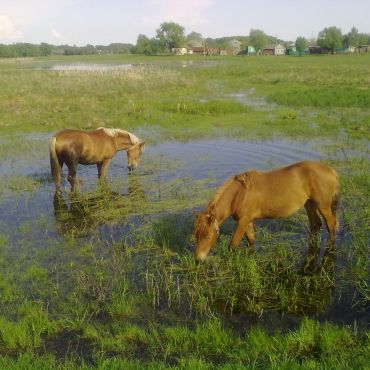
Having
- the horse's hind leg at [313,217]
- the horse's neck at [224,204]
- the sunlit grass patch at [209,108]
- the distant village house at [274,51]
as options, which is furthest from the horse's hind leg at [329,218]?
the distant village house at [274,51]

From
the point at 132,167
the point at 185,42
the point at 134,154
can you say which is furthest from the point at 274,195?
the point at 185,42

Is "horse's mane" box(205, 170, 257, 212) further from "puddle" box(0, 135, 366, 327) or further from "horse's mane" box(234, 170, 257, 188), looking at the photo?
"puddle" box(0, 135, 366, 327)

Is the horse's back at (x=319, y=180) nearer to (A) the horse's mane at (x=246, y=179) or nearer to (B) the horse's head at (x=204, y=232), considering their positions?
(A) the horse's mane at (x=246, y=179)

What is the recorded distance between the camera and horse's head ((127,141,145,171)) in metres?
12.1

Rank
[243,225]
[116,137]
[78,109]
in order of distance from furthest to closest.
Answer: [78,109]
[116,137]
[243,225]

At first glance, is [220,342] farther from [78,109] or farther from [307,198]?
[78,109]

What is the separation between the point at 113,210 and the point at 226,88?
27.4m

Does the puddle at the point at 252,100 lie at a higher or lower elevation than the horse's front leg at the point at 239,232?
higher

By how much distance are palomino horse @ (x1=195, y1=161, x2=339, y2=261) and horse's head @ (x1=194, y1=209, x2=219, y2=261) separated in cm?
30

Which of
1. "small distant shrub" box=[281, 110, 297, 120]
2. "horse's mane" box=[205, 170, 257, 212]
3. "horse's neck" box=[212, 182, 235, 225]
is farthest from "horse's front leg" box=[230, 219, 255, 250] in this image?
"small distant shrub" box=[281, 110, 297, 120]

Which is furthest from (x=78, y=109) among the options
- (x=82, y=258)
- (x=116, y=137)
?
(x=82, y=258)

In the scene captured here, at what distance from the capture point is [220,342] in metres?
5.05

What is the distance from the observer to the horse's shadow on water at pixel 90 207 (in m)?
8.95

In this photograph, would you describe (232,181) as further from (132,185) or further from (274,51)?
(274,51)
